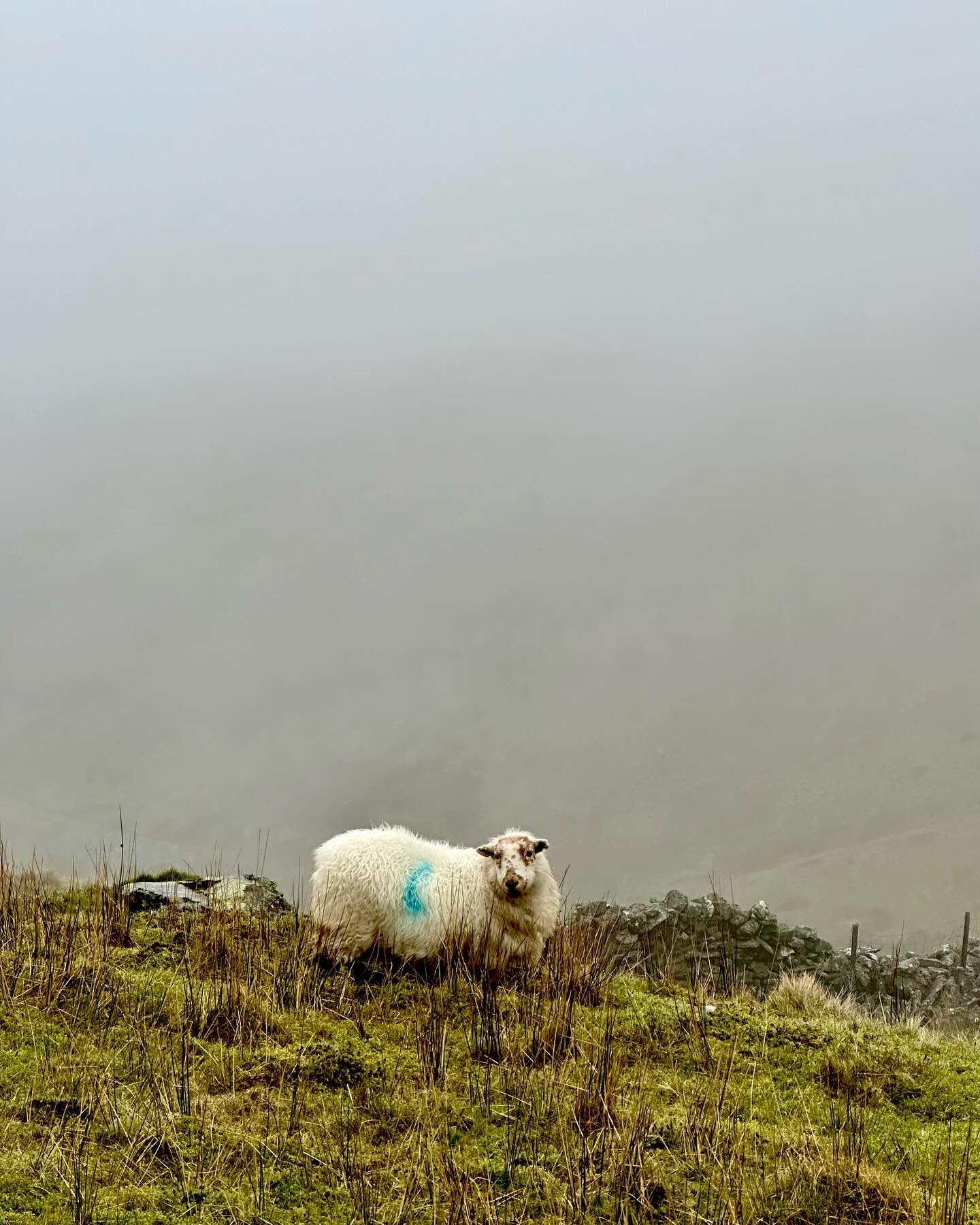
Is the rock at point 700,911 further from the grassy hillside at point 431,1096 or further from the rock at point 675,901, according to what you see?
the grassy hillside at point 431,1096

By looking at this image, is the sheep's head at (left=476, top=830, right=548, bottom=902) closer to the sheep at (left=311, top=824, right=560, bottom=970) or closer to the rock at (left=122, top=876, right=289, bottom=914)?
the sheep at (left=311, top=824, right=560, bottom=970)

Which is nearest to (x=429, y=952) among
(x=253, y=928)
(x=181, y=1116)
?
(x=253, y=928)

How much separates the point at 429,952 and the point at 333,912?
1144mm

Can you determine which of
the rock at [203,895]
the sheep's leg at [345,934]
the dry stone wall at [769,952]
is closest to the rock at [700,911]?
the dry stone wall at [769,952]

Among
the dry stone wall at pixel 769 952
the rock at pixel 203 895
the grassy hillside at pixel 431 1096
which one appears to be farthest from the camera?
the dry stone wall at pixel 769 952

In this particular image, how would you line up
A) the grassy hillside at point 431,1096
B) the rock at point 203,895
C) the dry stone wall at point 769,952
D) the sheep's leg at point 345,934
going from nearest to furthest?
1. the grassy hillside at point 431,1096
2. the sheep's leg at point 345,934
3. the rock at point 203,895
4. the dry stone wall at point 769,952

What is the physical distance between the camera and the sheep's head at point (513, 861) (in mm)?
10922

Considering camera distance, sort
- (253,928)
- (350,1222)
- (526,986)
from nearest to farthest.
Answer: (350,1222) → (526,986) → (253,928)

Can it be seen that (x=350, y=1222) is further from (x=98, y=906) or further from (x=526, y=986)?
(x=98, y=906)

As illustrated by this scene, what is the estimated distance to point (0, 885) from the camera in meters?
12.4

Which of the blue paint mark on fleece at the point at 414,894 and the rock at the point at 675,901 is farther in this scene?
the rock at the point at 675,901

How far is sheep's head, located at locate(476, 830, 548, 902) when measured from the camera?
35.8 ft

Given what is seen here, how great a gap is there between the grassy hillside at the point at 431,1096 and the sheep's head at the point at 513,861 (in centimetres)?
A: 98

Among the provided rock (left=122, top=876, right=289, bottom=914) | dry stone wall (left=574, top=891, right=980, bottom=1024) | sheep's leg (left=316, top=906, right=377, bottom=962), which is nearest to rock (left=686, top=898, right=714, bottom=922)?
dry stone wall (left=574, top=891, right=980, bottom=1024)
